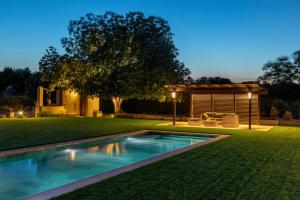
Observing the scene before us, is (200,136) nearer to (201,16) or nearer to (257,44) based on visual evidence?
(201,16)

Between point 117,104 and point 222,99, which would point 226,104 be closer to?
point 222,99

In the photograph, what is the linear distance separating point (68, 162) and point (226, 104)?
44.4ft

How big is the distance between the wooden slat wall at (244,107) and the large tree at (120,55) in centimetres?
519

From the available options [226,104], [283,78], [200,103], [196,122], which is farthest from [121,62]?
[283,78]

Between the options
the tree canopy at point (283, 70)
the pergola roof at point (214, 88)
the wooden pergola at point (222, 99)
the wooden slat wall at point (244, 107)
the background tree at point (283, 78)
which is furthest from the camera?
the tree canopy at point (283, 70)

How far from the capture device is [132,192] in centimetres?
447

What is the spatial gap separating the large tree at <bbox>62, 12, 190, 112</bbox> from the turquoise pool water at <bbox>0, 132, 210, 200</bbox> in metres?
8.92

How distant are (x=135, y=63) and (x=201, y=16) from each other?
5796mm

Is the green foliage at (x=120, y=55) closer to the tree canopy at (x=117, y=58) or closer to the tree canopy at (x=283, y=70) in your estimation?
the tree canopy at (x=117, y=58)

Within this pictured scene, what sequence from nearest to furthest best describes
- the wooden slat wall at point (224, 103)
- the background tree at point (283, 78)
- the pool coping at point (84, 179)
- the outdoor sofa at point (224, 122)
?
the pool coping at point (84, 179)
the outdoor sofa at point (224, 122)
the wooden slat wall at point (224, 103)
the background tree at point (283, 78)

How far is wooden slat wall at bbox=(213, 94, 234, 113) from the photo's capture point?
1906 centimetres

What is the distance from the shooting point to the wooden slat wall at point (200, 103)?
64.6 feet

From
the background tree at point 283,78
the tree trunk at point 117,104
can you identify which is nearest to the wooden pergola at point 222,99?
the tree trunk at point 117,104

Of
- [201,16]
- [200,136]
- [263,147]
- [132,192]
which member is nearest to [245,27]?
[201,16]
